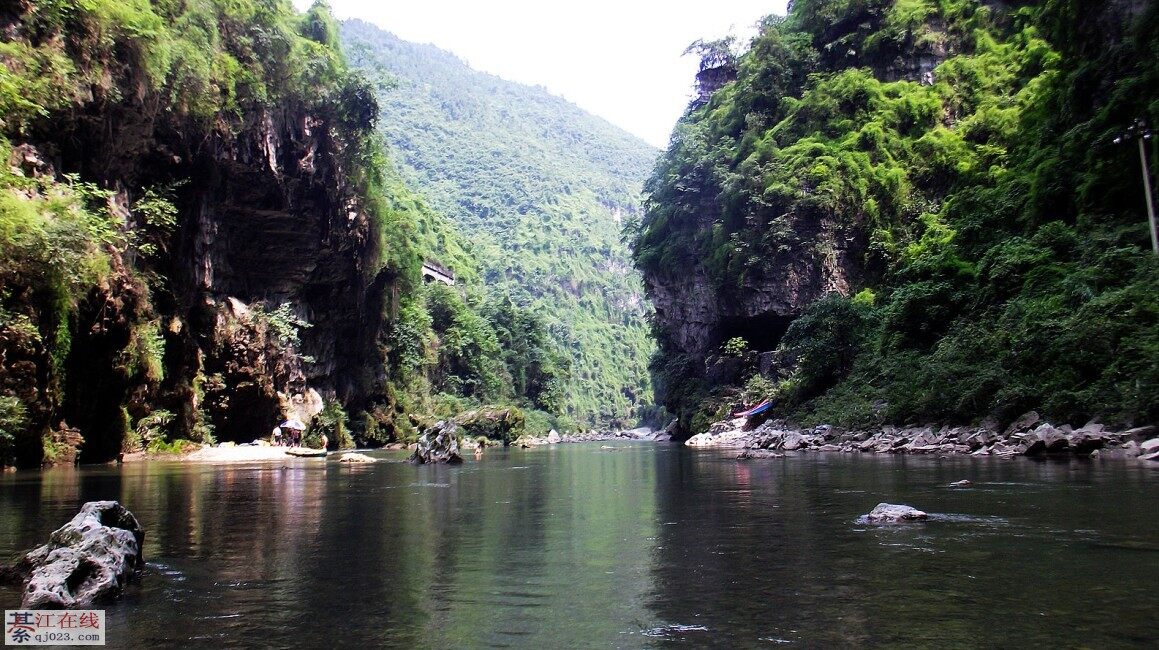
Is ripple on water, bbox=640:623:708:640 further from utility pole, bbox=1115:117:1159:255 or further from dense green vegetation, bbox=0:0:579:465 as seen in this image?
utility pole, bbox=1115:117:1159:255

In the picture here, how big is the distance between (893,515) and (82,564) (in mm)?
6672

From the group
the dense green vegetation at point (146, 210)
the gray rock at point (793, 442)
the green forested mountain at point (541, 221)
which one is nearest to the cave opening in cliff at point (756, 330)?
the gray rock at point (793, 442)

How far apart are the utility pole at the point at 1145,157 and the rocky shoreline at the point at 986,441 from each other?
6.20 meters

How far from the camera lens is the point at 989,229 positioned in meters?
29.4

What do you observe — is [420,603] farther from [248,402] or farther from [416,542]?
[248,402]

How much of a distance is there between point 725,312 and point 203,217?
98.5 feet

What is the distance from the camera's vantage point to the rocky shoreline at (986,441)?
1473cm

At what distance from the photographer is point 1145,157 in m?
20.9

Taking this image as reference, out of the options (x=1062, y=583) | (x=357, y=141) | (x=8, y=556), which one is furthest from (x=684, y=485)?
(x=357, y=141)

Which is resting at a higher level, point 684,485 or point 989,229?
point 989,229

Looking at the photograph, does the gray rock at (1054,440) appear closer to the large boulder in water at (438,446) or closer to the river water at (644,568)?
the river water at (644,568)

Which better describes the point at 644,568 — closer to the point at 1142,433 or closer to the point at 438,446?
the point at 1142,433

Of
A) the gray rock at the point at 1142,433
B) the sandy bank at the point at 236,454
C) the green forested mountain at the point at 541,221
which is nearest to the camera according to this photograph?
the gray rock at the point at 1142,433

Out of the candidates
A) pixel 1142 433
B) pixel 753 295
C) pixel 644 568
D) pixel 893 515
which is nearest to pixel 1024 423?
pixel 1142 433
